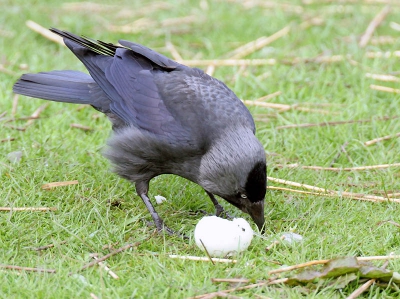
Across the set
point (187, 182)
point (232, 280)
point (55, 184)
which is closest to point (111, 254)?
point (232, 280)

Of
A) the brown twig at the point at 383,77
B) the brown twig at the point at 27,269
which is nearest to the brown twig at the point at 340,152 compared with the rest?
the brown twig at the point at 383,77

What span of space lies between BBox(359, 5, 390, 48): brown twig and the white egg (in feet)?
12.5

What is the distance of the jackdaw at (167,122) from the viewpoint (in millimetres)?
4078

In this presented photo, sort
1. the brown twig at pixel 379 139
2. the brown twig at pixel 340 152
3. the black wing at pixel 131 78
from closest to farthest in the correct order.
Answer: the black wing at pixel 131 78
the brown twig at pixel 340 152
the brown twig at pixel 379 139

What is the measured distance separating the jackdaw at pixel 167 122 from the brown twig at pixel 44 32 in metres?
2.25

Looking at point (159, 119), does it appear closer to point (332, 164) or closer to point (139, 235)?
point (139, 235)

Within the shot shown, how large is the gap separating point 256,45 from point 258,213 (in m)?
3.41

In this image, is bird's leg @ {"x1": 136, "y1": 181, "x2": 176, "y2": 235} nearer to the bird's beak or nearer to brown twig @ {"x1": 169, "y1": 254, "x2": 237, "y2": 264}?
brown twig @ {"x1": 169, "y1": 254, "x2": 237, "y2": 264}

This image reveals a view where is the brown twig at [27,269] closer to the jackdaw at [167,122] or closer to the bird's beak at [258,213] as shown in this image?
the jackdaw at [167,122]

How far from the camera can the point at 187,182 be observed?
4926mm

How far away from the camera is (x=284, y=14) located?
7.94m

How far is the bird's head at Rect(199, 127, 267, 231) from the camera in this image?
3969mm

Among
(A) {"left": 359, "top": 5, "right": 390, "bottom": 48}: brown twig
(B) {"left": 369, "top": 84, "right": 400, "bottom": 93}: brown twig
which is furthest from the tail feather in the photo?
(A) {"left": 359, "top": 5, "right": 390, "bottom": 48}: brown twig

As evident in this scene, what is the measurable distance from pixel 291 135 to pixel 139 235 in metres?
1.87
